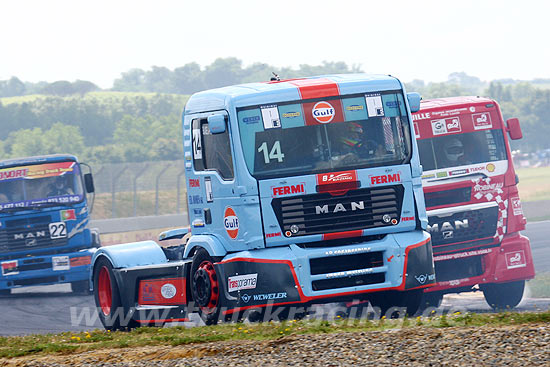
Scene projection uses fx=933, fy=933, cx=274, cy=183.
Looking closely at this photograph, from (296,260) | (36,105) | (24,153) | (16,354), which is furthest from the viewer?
(36,105)

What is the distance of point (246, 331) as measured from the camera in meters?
9.17

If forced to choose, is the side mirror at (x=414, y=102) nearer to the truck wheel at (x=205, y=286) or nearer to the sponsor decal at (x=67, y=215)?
the truck wheel at (x=205, y=286)

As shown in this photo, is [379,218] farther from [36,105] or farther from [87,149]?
[36,105]

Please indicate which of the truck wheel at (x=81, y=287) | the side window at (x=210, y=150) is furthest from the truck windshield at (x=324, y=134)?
the truck wheel at (x=81, y=287)

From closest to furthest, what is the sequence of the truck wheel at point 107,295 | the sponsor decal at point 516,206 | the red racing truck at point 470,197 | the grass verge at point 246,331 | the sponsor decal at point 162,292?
the grass verge at point 246,331 → the sponsor decal at point 162,292 → the truck wheel at point 107,295 → the red racing truck at point 470,197 → the sponsor decal at point 516,206

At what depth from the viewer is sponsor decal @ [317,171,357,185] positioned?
33.8 feet

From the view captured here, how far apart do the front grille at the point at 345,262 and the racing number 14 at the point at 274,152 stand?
1.19 meters

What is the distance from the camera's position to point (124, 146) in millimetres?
85188

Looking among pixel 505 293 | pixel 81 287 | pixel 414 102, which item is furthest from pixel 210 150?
pixel 81 287

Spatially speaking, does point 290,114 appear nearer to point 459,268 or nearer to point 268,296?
point 268,296

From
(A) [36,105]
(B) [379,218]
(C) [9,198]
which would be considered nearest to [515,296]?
(B) [379,218]

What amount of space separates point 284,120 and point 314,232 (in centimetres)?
130

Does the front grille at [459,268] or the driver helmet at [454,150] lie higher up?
the driver helmet at [454,150]

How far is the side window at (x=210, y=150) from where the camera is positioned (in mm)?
10492
